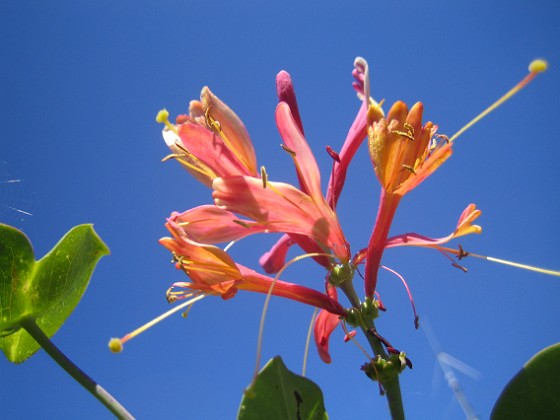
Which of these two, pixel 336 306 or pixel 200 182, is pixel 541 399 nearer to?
pixel 336 306

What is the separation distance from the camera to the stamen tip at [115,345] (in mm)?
801

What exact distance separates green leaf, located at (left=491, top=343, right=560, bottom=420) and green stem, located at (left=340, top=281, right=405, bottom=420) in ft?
0.53

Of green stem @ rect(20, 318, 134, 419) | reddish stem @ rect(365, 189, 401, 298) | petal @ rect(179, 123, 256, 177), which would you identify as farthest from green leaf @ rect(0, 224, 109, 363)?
reddish stem @ rect(365, 189, 401, 298)

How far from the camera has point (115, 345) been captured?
81cm

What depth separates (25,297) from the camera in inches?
40.9

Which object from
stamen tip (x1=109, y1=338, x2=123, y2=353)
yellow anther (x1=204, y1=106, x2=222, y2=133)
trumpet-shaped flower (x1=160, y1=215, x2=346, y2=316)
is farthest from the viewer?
yellow anther (x1=204, y1=106, x2=222, y2=133)

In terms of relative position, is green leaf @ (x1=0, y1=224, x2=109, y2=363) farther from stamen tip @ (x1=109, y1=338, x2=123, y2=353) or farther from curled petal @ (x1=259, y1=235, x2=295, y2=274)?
curled petal @ (x1=259, y1=235, x2=295, y2=274)

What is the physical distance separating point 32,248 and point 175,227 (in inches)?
12.6

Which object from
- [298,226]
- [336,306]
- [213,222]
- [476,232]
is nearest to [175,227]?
[213,222]

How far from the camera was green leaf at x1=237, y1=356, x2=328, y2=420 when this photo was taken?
0.85 metres

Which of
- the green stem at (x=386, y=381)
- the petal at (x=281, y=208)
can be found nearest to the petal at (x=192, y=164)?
the petal at (x=281, y=208)

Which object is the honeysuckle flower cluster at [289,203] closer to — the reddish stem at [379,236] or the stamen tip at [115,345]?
the reddish stem at [379,236]

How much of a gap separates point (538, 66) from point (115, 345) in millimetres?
766

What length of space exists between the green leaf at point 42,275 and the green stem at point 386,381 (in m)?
0.46
